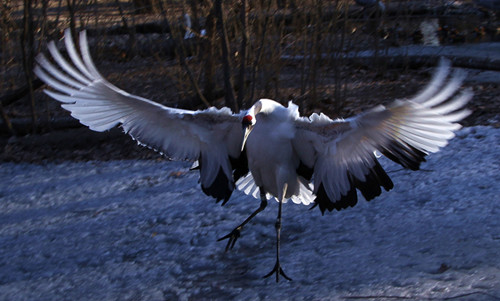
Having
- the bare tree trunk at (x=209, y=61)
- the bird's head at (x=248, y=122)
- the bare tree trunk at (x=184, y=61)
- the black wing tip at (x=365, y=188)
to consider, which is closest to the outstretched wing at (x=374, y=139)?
the black wing tip at (x=365, y=188)

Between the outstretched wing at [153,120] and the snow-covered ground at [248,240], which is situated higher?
the outstretched wing at [153,120]

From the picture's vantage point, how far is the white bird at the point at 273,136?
4164mm

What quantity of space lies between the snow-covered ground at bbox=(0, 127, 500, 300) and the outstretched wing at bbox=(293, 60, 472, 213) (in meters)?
0.57

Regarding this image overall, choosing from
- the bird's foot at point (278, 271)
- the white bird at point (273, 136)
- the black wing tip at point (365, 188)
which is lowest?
the bird's foot at point (278, 271)

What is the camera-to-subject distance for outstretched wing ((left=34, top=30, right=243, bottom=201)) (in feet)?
15.9

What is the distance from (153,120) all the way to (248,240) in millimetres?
1244

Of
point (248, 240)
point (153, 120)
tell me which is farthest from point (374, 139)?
point (153, 120)

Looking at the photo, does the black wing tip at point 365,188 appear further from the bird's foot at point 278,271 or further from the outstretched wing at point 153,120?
the outstretched wing at point 153,120

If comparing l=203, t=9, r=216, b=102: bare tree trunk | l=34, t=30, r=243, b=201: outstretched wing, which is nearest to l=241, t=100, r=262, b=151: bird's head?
l=34, t=30, r=243, b=201: outstretched wing

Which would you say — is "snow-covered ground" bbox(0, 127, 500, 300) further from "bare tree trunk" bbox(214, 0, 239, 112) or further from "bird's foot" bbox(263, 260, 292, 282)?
"bare tree trunk" bbox(214, 0, 239, 112)

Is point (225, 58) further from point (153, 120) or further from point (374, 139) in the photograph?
point (374, 139)

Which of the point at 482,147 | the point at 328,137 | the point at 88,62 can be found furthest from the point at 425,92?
the point at 482,147

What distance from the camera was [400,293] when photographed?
420 cm

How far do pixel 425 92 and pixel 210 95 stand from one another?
4.90 m
